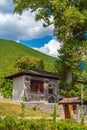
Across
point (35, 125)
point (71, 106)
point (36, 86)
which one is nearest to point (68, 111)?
point (71, 106)

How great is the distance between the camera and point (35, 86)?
52.5 metres

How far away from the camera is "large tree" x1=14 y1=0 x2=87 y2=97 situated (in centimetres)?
4588

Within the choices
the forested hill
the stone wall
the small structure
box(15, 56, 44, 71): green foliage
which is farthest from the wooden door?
the forested hill

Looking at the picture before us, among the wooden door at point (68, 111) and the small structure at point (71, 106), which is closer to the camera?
the small structure at point (71, 106)

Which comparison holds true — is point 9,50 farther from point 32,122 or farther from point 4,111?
point 32,122

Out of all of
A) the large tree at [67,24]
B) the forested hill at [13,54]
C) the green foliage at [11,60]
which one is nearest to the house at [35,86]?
the large tree at [67,24]

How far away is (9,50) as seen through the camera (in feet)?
425

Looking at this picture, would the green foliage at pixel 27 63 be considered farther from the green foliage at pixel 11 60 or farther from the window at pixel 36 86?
the window at pixel 36 86

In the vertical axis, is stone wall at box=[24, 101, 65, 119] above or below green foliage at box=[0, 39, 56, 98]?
below

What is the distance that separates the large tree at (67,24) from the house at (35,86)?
168 inches

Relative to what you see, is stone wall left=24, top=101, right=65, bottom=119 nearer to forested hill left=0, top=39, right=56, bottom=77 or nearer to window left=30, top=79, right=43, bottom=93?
window left=30, top=79, right=43, bottom=93

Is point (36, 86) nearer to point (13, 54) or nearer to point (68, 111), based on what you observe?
point (68, 111)

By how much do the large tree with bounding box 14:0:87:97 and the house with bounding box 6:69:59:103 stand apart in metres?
4.26

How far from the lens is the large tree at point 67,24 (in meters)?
45.9
